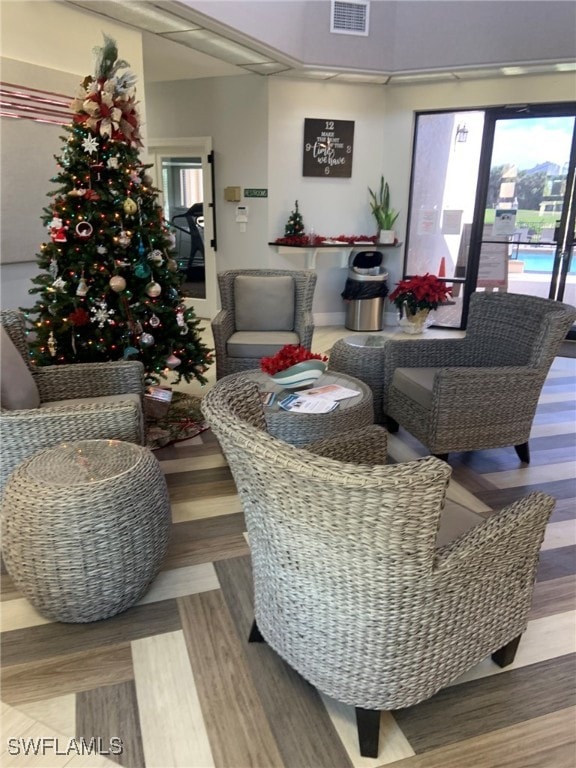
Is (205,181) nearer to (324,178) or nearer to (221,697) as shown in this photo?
(324,178)

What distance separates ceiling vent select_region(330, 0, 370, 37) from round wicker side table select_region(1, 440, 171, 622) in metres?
5.00

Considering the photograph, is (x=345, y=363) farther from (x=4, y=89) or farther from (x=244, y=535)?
(x=4, y=89)

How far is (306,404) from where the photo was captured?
2.54 meters

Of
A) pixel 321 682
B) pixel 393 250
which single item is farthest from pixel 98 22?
pixel 321 682

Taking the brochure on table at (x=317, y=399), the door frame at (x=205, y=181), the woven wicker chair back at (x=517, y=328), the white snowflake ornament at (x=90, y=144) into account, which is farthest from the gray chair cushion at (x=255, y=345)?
the door frame at (x=205, y=181)

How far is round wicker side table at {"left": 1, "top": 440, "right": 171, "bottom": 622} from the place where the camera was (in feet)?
5.61

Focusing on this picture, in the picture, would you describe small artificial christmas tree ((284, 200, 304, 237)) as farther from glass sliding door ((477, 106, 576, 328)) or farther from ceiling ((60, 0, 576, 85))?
glass sliding door ((477, 106, 576, 328))

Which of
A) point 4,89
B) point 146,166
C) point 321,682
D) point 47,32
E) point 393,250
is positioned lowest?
point 321,682

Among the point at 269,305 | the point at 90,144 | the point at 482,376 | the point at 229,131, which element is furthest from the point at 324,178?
the point at 482,376

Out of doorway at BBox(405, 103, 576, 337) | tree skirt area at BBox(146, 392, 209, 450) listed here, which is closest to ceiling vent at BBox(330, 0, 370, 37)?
doorway at BBox(405, 103, 576, 337)

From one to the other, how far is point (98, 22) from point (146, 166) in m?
1.44

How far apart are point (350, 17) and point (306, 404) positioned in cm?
450

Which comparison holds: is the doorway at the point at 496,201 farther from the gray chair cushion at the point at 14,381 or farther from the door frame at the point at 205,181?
the gray chair cushion at the point at 14,381

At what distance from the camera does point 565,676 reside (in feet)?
5.50
